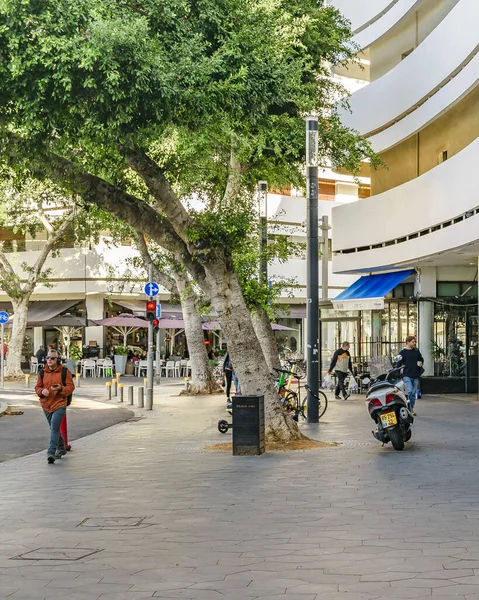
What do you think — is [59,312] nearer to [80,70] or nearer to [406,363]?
[406,363]

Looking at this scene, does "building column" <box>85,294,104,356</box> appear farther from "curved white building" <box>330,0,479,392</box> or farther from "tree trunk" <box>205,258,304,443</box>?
"tree trunk" <box>205,258,304,443</box>

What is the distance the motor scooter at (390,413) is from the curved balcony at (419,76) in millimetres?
11281

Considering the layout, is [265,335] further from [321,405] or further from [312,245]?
[312,245]

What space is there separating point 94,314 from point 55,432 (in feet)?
122

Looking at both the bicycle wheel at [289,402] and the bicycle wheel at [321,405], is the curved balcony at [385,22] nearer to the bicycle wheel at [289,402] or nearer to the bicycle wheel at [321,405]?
the bicycle wheel at [321,405]

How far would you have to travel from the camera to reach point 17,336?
137 ft

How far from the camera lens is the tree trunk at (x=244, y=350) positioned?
52.0ft

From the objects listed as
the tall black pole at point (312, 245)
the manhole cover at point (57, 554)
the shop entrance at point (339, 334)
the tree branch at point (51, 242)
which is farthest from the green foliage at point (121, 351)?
the manhole cover at point (57, 554)

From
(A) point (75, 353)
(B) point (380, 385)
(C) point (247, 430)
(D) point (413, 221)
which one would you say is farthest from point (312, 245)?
(A) point (75, 353)

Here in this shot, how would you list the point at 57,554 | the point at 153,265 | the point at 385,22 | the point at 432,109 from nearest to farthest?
the point at 57,554 → the point at 432,109 → the point at 153,265 → the point at 385,22

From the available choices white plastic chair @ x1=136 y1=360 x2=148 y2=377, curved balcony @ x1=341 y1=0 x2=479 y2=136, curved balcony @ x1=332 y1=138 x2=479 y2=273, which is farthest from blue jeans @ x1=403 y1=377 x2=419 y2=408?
white plastic chair @ x1=136 y1=360 x2=148 y2=377

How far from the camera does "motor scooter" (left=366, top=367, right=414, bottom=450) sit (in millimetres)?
14883

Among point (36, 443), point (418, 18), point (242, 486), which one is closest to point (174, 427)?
point (36, 443)

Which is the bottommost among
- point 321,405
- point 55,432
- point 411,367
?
point 55,432
